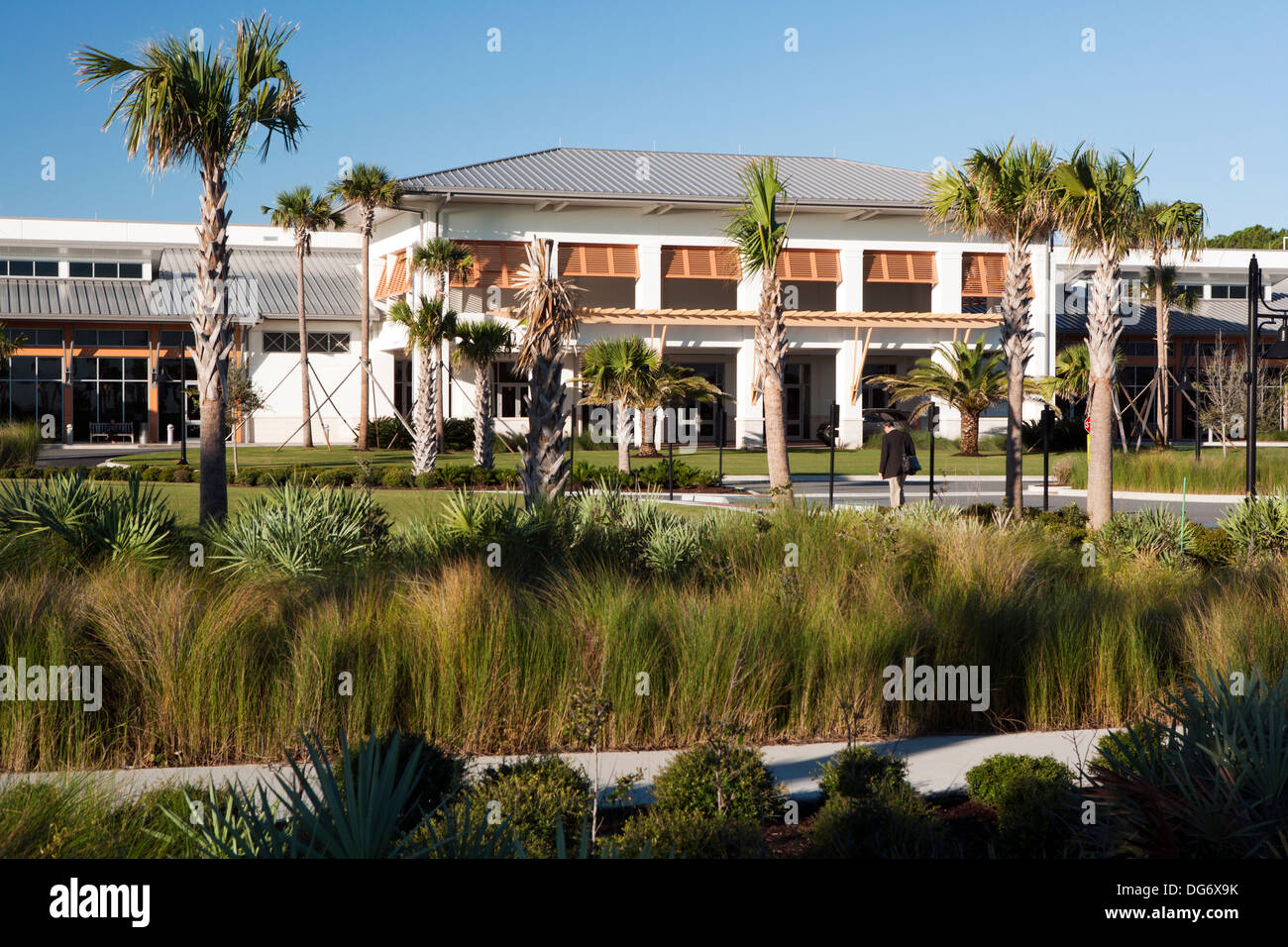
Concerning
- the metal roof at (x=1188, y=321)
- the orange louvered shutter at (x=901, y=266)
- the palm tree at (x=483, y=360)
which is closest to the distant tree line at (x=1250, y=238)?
the metal roof at (x=1188, y=321)

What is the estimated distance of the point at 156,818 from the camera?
4992mm

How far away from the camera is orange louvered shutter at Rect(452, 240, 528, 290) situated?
41.0 m

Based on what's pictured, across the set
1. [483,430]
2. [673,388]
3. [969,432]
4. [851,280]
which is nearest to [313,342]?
[483,430]

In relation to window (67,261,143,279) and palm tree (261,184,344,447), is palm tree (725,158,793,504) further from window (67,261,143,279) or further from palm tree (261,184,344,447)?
window (67,261,143,279)

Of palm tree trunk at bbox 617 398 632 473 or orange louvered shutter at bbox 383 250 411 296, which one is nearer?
palm tree trunk at bbox 617 398 632 473

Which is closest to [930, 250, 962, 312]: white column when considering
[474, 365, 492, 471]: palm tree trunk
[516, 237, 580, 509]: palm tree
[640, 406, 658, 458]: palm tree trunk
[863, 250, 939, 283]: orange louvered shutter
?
[863, 250, 939, 283]: orange louvered shutter

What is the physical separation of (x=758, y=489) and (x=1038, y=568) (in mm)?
16814

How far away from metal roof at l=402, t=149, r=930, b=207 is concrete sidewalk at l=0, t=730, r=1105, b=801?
34734mm

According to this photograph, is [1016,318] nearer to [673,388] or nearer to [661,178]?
[673,388]

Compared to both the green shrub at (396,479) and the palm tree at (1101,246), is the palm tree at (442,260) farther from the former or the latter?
the palm tree at (1101,246)

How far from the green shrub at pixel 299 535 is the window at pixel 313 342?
120 feet
